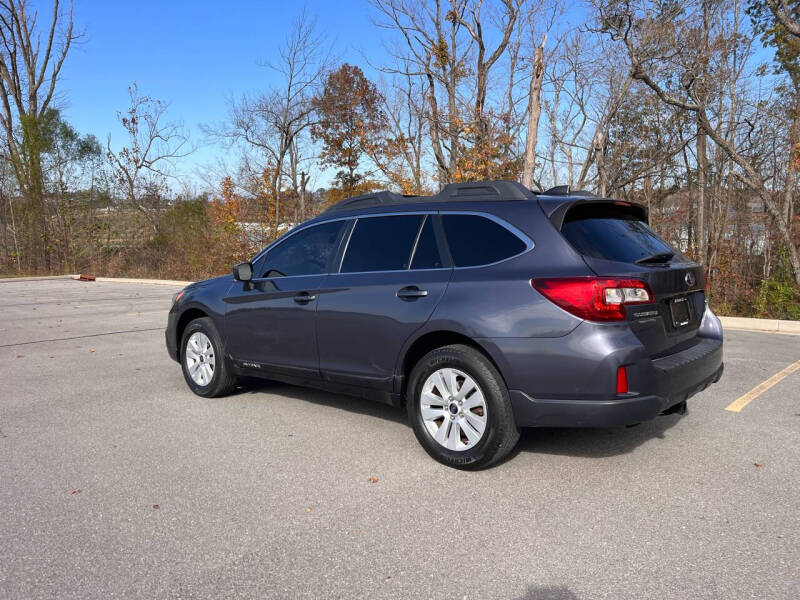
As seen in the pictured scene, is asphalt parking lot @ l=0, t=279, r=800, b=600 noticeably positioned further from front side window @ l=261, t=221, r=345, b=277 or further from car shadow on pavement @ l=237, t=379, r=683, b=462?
front side window @ l=261, t=221, r=345, b=277

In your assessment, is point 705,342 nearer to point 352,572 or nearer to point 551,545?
point 551,545

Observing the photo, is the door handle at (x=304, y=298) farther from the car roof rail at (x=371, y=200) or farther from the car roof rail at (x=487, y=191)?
the car roof rail at (x=487, y=191)

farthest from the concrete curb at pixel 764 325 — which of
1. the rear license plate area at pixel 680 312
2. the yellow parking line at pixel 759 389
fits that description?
the rear license plate area at pixel 680 312

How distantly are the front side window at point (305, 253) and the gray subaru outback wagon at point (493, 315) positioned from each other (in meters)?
0.02

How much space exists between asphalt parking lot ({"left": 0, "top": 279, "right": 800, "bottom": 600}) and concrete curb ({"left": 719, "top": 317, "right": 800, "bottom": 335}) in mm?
5353

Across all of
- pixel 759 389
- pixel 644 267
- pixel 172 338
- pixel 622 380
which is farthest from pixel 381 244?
pixel 759 389

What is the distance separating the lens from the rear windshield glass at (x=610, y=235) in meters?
3.74

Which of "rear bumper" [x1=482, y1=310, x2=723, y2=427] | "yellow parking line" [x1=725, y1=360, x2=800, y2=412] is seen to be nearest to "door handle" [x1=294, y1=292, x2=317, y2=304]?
"rear bumper" [x1=482, y1=310, x2=723, y2=427]

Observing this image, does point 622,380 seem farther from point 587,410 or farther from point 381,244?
point 381,244

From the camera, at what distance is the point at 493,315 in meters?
3.72

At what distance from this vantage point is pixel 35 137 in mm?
28828

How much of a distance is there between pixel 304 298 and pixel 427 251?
1.21m

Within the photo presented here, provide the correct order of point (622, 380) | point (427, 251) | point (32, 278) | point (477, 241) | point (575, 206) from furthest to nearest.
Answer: point (32, 278) → point (427, 251) → point (477, 241) → point (575, 206) → point (622, 380)

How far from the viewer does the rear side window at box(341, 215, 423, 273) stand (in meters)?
4.44
